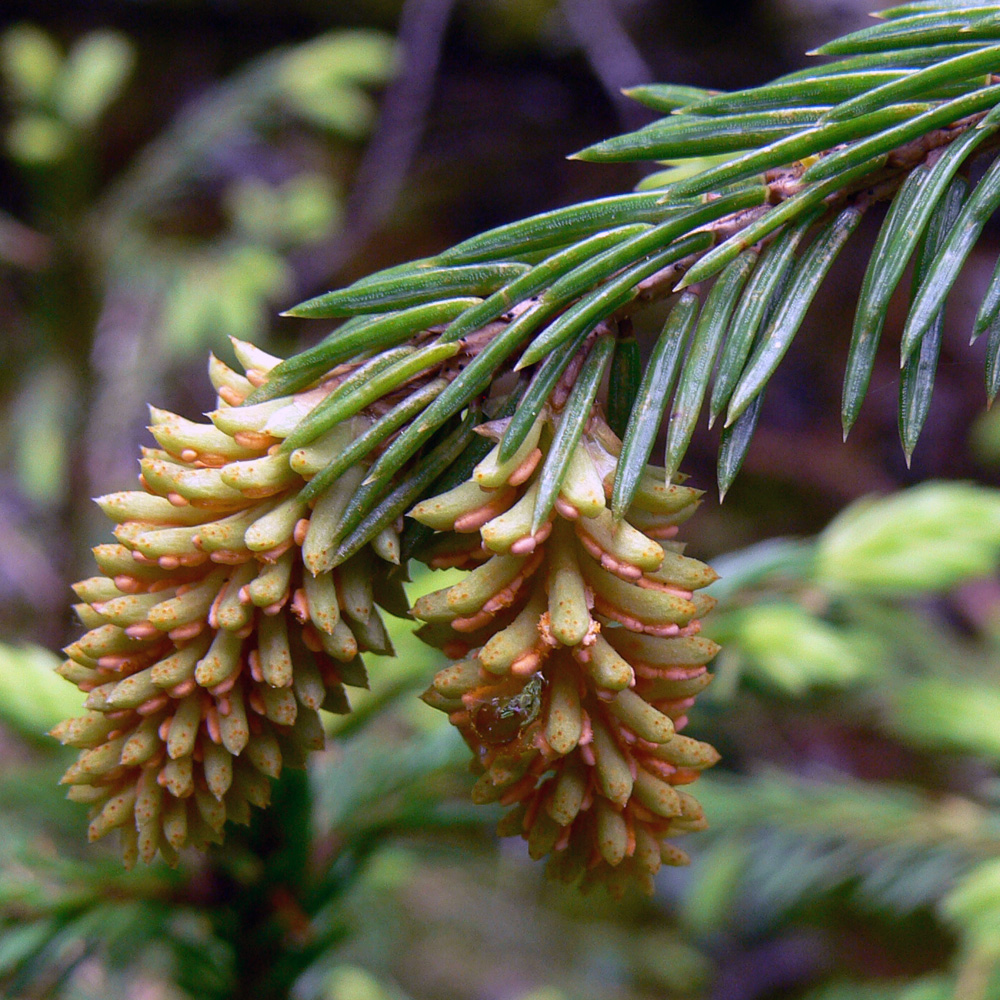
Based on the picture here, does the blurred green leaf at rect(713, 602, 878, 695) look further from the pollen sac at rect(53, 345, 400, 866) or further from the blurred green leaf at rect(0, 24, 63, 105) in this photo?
the blurred green leaf at rect(0, 24, 63, 105)

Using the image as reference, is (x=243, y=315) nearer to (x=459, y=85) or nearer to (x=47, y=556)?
(x=47, y=556)

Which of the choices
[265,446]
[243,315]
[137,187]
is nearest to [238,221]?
[137,187]

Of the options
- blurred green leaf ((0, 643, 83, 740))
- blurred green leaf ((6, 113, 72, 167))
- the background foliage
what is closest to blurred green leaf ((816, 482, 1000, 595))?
the background foliage

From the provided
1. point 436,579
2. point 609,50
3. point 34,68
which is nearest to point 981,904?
point 436,579

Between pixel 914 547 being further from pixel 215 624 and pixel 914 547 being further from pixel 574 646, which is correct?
pixel 215 624

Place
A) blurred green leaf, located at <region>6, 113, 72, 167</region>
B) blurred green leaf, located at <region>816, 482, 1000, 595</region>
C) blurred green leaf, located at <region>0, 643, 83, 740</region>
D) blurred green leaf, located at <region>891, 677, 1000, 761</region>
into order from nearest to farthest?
blurred green leaf, located at <region>0, 643, 83, 740</region> → blurred green leaf, located at <region>816, 482, 1000, 595</region> → blurred green leaf, located at <region>891, 677, 1000, 761</region> → blurred green leaf, located at <region>6, 113, 72, 167</region>

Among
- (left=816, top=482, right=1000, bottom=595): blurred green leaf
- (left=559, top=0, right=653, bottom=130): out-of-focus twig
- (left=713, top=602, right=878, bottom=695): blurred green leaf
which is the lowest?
(left=713, top=602, right=878, bottom=695): blurred green leaf
